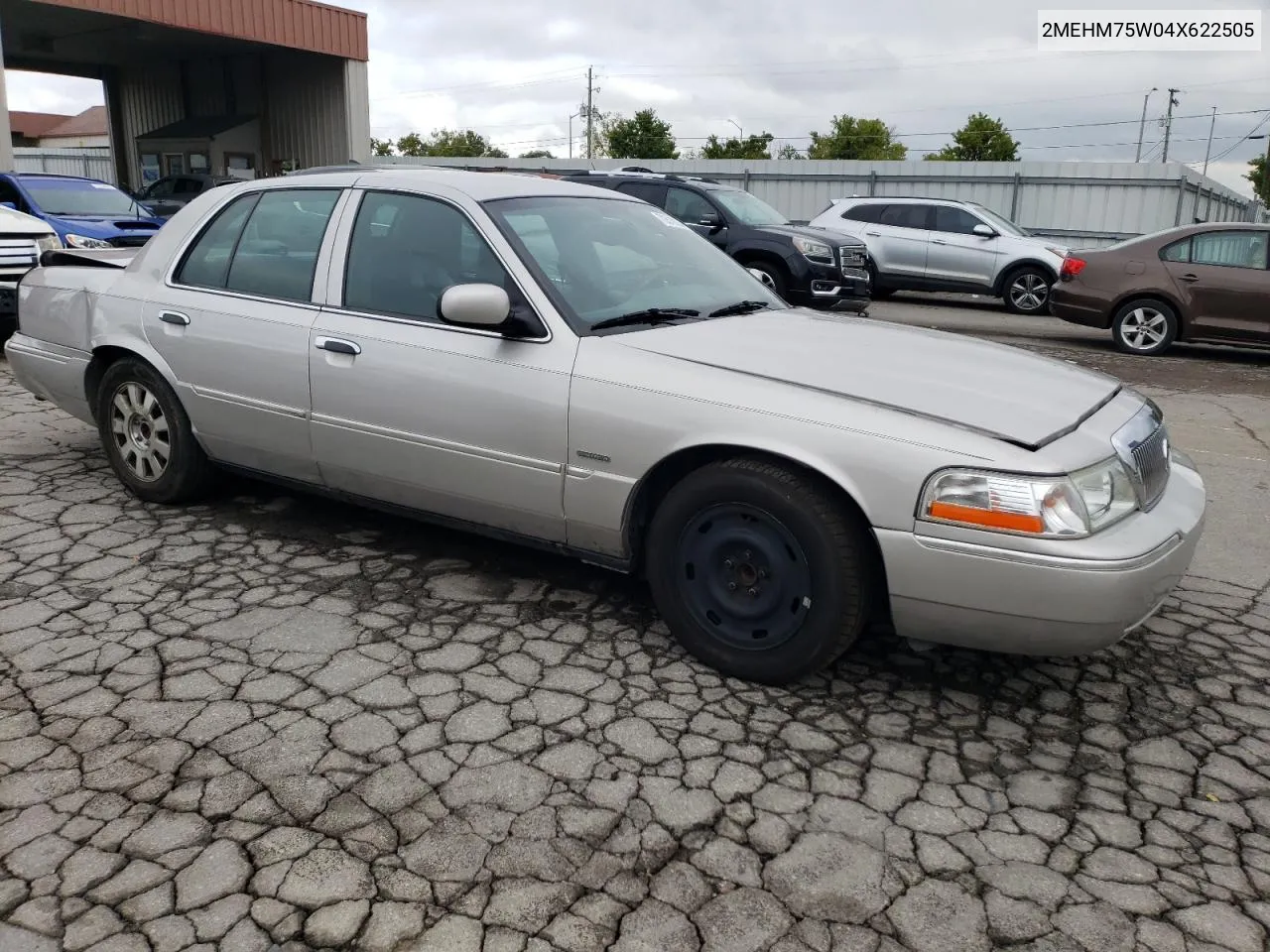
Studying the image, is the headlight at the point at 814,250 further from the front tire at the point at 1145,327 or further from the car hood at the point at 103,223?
the car hood at the point at 103,223

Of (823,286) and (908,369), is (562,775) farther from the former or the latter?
(823,286)

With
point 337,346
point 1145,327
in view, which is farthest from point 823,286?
point 337,346

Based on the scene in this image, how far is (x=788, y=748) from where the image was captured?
121 inches

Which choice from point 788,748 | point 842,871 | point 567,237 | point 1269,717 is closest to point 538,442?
point 567,237

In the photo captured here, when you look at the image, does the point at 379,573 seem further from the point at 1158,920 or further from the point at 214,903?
the point at 1158,920

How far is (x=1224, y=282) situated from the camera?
35.4ft

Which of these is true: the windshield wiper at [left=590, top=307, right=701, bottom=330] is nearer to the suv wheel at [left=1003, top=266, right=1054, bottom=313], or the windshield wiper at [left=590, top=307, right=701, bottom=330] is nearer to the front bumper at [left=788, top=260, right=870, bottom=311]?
the front bumper at [left=788, top=260, right=870, bottom=311]

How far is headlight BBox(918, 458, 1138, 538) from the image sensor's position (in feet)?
9.57

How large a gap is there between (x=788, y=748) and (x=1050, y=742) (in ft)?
2.61

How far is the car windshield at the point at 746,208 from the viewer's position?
42.9 feet

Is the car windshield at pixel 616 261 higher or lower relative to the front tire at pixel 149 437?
higher

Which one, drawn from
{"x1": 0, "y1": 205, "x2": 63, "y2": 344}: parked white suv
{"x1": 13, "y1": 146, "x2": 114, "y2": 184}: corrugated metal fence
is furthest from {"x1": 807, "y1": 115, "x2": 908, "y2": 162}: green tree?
{"x1": 0, "y1": 205, "x2": 63, "y2": 344}: parked white suv

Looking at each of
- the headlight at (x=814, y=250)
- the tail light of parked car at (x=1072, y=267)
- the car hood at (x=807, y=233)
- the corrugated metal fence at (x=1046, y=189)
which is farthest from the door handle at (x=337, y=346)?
the corrugated metal fence at (x=1046, y=189)

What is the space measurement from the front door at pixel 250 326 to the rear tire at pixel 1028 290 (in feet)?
43.1
